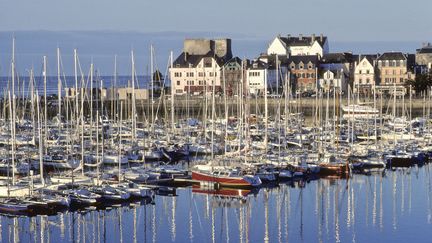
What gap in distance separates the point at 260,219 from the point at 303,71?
64.8 meters

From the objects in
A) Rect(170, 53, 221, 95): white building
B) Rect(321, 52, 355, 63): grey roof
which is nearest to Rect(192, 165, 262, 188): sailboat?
Rect(170, 53, 221, 95): white building

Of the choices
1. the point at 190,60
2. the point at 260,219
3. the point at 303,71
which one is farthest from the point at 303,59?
the point at 260,219

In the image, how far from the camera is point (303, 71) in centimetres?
10112

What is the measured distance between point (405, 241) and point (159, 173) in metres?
14.2

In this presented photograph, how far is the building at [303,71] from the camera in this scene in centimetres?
10081

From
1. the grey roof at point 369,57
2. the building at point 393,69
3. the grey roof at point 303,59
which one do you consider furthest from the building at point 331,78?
the building at point 393,69

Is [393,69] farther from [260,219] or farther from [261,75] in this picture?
[260,219]

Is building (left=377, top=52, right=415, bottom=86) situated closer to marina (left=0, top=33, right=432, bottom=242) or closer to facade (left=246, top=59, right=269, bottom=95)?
facade (left=246, top=59, right=269, bottom=95)

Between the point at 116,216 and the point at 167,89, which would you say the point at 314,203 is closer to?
the point at 116,216

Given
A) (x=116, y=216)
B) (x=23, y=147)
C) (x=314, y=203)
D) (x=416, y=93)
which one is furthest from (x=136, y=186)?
(x=416, y=93)

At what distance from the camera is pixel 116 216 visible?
3688 cm

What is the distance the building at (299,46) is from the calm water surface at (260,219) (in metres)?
64.9

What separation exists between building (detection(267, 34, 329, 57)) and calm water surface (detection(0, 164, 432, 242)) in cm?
6491

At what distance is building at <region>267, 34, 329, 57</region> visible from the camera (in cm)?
10944
